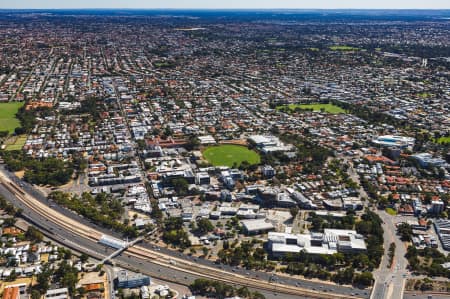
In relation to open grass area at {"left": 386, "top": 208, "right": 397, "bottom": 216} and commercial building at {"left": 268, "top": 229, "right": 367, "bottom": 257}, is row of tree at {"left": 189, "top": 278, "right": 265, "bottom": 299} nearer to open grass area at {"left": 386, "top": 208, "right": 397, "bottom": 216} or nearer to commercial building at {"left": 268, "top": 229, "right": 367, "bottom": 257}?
commercial building at {"left": 268, "top": 229, "right": 367, "bottom": 257}

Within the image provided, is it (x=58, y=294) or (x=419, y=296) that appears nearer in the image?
(x=58, y=294)

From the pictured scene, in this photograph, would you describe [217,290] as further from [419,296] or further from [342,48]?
[342,48]

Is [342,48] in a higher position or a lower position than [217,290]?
higher

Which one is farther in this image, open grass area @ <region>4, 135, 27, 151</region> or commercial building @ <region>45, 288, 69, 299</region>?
open grass area @ <region>4, 135, 27, 151</region>

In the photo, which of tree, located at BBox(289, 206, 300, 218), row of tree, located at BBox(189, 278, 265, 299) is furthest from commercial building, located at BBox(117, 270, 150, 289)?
tree, located at BBox(289, 206, 300, 218)

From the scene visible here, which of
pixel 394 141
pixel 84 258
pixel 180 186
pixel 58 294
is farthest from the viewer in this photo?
pixel 394 141

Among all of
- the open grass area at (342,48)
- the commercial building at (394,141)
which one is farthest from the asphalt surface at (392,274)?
the open grass area at (342,48)

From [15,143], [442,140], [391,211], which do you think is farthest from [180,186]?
[442,140]
